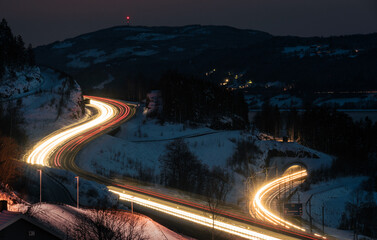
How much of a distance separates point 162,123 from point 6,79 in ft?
117

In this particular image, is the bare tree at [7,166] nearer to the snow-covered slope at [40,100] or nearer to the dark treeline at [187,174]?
the dark treeline at [187,174]

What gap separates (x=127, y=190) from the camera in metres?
48.2

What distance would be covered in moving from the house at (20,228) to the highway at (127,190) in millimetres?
14161

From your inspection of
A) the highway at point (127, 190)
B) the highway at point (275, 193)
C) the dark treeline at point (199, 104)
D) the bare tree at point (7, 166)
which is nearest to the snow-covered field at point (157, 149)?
the highway at point (127, 190)

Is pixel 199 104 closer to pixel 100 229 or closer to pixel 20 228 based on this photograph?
pixel 100 229

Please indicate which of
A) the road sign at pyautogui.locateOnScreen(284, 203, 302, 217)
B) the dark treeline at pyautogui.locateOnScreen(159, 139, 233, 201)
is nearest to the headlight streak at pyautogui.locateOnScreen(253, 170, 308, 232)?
the road sign at pyautogui.locateOnScreen(284, 203, 302, 217)

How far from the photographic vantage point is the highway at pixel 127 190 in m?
39.7

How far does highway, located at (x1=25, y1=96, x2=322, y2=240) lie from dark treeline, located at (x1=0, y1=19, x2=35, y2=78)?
2093 centimetres

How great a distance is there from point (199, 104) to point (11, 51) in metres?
47.0

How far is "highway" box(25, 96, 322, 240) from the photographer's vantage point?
39.7m

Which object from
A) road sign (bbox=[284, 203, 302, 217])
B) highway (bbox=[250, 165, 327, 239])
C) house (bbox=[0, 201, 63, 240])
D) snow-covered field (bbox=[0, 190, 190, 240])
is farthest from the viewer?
road sign (bbox=[284, 203, 302, 217])

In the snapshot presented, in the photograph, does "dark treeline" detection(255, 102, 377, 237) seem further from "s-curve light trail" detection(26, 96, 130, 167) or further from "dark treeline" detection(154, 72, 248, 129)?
"s-curve light trail" detection(26, 96, 130, 167)

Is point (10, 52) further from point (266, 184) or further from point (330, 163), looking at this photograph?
point (330, 163)

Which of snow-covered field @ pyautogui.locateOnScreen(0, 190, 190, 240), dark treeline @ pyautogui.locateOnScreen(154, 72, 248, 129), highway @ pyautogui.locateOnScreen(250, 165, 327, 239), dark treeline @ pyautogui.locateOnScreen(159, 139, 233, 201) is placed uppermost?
dark treeline @ pyautogui.locateOnScreen(154, 72, 248, 129)
